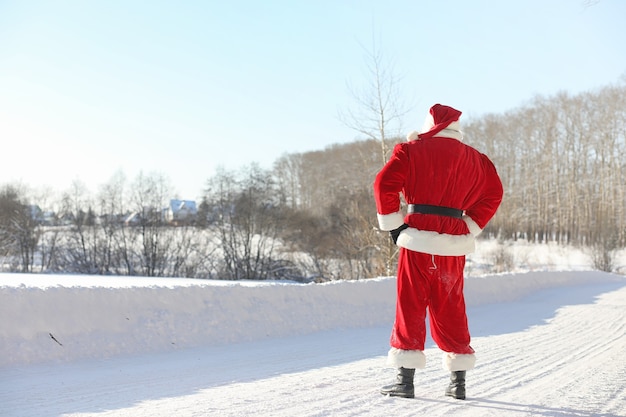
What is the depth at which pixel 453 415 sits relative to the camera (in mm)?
3076

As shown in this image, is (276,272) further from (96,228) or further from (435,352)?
(435,352)

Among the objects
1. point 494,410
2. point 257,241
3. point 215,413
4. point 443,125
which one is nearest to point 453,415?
point 494,410

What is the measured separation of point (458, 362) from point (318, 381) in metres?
0.96

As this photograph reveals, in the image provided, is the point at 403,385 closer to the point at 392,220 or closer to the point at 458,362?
the point at 458,362

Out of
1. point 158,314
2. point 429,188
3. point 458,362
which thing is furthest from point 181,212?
point 458,362

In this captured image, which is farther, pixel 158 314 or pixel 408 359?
pixel 158 314

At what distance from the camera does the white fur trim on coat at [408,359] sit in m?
3.47

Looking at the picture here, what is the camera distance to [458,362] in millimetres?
3504

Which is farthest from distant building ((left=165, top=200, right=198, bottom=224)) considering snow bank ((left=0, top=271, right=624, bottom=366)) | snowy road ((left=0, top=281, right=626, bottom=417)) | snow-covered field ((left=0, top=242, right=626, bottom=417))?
snowy road ((left=0, top=281, right=626, bottom=417))

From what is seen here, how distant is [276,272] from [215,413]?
39320 mm

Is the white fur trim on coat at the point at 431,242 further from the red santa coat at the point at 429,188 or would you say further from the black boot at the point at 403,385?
the black boot at the point at 403,385

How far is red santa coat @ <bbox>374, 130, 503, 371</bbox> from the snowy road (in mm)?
335

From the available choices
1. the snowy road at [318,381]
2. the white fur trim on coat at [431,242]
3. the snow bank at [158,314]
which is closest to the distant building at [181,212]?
the snow bank at [158,314]

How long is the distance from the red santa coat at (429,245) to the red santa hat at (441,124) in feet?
0.09
